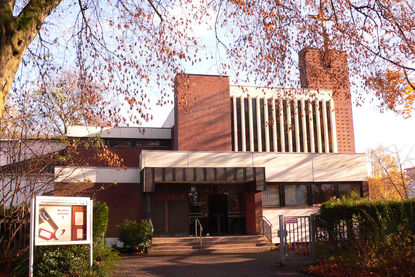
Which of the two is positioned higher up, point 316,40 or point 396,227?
point 316,40

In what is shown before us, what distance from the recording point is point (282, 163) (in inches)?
931

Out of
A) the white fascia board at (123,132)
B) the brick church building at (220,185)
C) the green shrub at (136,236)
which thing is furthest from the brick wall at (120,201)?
the white fascia board at (123,132)

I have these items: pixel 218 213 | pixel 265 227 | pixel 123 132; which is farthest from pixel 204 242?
pixel 123 132

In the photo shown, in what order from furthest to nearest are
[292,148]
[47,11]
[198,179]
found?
1. [292,148]
2. [198,179]
3. [47,11]

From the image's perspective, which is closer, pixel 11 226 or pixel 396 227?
pixel 396 227

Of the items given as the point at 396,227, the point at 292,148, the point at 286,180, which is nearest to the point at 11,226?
the point at 396,227

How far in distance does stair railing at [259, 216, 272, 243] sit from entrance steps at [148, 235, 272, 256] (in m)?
0.45

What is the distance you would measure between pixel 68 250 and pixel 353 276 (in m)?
7.01

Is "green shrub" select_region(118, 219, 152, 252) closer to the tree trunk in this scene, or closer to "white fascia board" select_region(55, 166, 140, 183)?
"white fascia board" select_region(55, 166, 140, 183)

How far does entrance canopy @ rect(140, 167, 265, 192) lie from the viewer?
67.7ft

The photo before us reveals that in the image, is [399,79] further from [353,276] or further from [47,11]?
[47,11]

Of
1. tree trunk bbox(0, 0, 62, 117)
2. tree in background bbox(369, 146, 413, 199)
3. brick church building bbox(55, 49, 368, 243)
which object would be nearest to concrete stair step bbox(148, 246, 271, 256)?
brick church building bbox(55, 49, 368, 243)

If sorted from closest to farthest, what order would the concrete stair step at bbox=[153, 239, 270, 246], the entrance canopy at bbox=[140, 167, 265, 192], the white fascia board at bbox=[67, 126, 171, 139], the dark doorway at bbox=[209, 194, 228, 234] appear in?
the concrete stair step at bbox=[153, 239, 270, 246], the entrance canopy at bbox=[140, 167, 265, 192], the dark doorway at bbox=[209, 194, 228, 234], the white fascia board at bbox=[67, 126, 171, 139]

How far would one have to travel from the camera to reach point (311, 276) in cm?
1186
